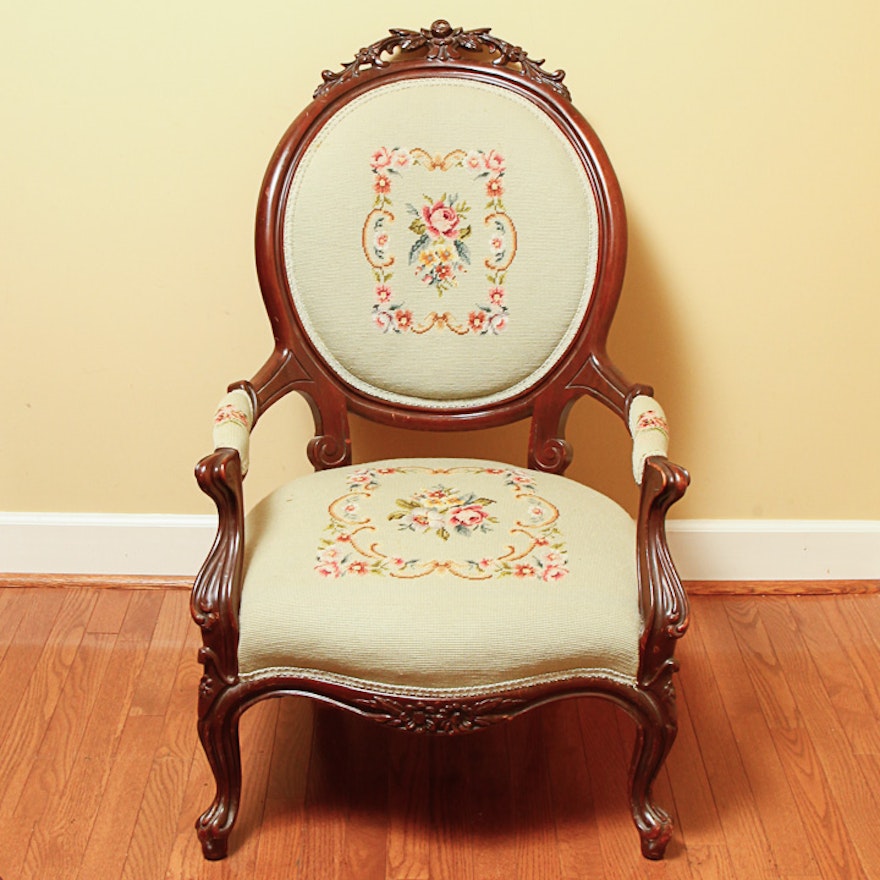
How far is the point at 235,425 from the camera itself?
5.20 ft

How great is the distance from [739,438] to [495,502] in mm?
735

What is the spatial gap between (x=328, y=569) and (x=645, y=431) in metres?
0.47

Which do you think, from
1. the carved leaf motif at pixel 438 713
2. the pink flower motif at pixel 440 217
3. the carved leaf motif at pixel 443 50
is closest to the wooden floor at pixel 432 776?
the carved leaf motif at pixel 438 713

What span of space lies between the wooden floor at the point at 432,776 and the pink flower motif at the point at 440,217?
0.82 meters

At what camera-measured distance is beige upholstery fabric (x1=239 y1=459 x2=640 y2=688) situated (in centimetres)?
144

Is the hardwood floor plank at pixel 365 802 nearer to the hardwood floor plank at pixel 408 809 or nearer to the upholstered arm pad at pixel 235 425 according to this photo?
the hardwood floor plank at pixel 408 809

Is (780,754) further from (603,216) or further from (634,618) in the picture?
(603,216)

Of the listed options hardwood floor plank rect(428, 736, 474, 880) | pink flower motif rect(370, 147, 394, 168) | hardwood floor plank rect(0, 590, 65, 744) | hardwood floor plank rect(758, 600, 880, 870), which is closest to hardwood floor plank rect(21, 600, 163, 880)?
hardwood floor plank rect(0, 590, 65, 744)

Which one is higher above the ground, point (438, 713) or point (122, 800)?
point (438, 713)

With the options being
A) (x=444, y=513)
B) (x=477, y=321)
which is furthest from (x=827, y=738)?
(x=477, y=321)

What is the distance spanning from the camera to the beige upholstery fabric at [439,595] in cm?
144

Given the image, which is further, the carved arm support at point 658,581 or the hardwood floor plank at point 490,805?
the hardwood floor plank at point 490,805

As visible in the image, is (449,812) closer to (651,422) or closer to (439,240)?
(651,422)

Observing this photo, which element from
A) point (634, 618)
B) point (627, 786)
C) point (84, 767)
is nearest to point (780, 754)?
point (627, 786)
